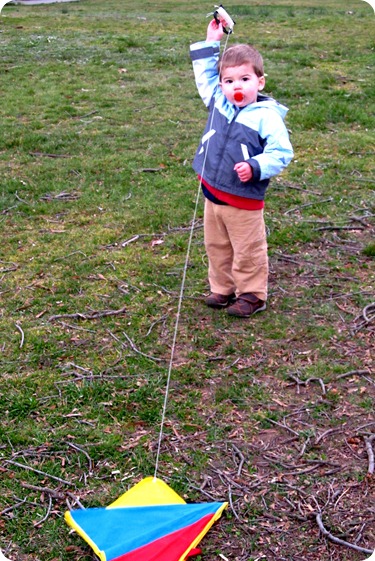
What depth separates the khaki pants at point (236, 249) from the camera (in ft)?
11.8

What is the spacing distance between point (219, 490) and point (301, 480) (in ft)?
0.99

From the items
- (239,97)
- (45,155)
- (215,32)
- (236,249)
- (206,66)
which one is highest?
(215,32)

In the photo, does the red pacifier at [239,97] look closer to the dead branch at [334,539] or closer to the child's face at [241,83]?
the child's face at [241,83]

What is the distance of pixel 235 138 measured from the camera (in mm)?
3443

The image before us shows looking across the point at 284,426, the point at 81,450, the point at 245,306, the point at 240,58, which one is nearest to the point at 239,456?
the point at 284,426

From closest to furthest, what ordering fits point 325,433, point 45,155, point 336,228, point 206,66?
point 325,433 → point 206,66 → point 336,228 → point 45,155

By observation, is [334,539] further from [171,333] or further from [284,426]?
[171,333]

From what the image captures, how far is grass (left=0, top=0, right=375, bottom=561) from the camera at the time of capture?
2613 mm

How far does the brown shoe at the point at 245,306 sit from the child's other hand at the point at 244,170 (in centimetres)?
68

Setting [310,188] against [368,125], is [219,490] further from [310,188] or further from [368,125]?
[368,125]

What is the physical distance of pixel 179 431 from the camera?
9.60 feet


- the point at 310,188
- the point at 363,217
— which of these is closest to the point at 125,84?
the point at 310,188

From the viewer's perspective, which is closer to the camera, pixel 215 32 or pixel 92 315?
pixel 215 32

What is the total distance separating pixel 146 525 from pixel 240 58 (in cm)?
205
